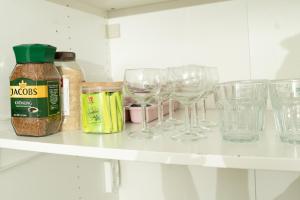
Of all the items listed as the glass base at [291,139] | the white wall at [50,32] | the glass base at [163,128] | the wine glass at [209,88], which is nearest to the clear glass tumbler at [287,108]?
the glass base at [291,139]

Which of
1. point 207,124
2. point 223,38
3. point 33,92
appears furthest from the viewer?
point 223,38

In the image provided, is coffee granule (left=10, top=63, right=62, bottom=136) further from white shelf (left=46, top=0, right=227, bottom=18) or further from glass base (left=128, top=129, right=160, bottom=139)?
white shelf (left=46, top=0, right=227, bottom=18)

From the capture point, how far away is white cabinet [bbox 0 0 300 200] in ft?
1.91

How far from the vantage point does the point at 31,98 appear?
0.60 meters

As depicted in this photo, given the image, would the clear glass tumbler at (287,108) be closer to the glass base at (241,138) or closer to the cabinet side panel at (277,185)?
the glass base at (241,138)

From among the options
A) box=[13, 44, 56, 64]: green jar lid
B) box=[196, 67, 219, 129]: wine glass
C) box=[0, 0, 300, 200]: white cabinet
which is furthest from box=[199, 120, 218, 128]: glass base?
box=[13, 44, 56, 64]: green jar lid

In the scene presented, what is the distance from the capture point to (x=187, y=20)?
971mm

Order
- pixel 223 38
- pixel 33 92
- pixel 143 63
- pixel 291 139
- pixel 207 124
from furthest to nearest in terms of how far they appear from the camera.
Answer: pixel 143 63 → pixel 223 38 → pixel 207 124 → pixel 33 92 → pixel 291 139

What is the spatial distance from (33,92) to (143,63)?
1.75 ft

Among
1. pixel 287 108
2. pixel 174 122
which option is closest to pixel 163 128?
pixel 174 122

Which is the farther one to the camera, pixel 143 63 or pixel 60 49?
pixel 143 63

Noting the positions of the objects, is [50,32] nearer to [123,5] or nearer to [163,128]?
[123,5]

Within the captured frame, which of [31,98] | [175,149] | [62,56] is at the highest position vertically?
[62,56]

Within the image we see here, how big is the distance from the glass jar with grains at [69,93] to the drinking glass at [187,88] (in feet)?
0.81
